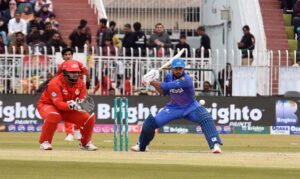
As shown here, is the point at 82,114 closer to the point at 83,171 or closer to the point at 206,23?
the point at 83,171

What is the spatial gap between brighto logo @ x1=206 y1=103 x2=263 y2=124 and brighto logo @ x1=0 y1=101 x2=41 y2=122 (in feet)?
15.9

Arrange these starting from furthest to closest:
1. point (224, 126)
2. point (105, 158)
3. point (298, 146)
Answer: point (224, 126) → point (298, 146) → point (105, 158)

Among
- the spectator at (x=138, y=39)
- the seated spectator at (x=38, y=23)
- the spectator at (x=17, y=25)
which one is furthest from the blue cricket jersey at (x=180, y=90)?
the spectator at (x=17, y=25)

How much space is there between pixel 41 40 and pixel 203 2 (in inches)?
342

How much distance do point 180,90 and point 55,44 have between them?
12301 millimetres

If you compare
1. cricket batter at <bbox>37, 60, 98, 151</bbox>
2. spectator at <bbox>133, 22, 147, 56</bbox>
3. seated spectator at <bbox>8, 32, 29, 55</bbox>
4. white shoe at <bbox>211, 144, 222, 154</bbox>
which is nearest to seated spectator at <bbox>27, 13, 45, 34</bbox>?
seated spectator at <bbox>8, 32, 29, 55</bbox>

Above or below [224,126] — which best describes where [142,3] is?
above

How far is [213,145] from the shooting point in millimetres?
19844

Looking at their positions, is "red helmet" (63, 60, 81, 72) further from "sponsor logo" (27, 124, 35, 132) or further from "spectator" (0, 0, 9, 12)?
"spectator" (0, 0, 9, 12)

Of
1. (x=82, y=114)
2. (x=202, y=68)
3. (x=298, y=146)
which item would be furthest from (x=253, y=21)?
(x=82, y=114)

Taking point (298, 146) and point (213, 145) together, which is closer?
point (213, 145)

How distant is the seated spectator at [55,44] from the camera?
32031 mm

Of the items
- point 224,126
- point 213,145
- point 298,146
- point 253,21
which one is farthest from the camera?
point 253,21

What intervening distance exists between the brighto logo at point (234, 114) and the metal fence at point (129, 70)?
3.22 feet
